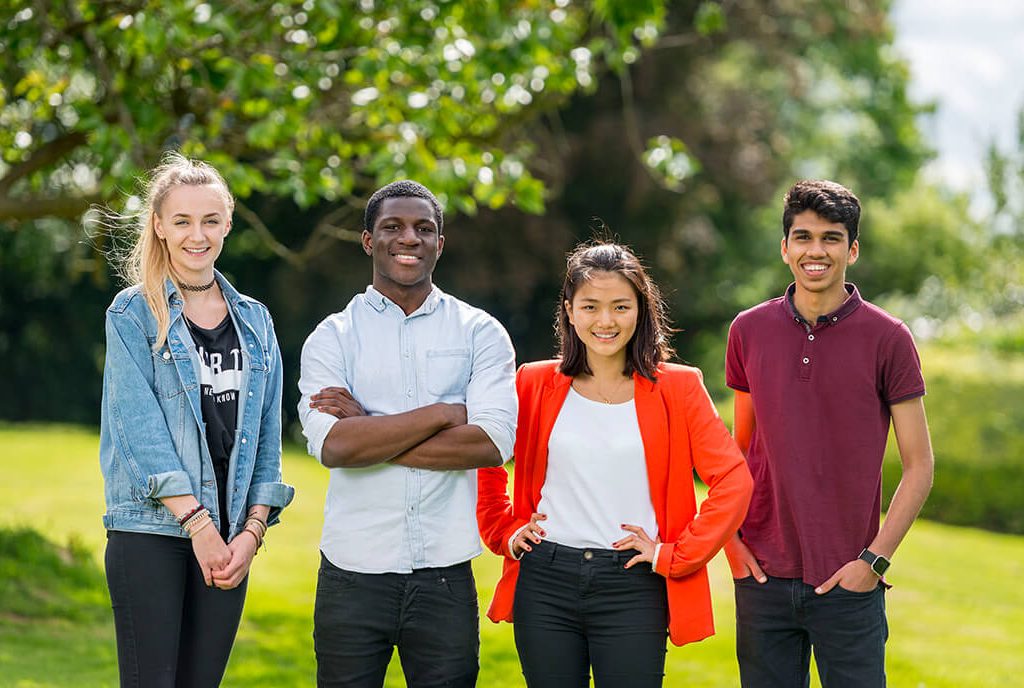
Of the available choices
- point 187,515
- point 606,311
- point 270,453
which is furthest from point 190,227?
point 606,311

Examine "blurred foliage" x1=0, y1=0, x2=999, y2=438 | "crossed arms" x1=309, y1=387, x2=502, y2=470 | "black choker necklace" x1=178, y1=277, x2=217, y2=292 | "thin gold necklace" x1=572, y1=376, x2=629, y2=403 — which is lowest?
"crossed arms" x1=309, y1=387, x2=502, y2=470

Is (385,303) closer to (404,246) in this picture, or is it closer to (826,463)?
(404,246)

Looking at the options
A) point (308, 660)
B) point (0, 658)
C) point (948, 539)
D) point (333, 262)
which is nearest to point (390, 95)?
point (308, 660)

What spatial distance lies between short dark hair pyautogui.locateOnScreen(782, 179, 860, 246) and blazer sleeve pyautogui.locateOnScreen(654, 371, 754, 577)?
0.66m

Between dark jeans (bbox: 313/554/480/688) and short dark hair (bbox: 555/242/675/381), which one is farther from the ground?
short dark hair (bbox: 555/242/675/381)

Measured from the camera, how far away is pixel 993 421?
46.8ft

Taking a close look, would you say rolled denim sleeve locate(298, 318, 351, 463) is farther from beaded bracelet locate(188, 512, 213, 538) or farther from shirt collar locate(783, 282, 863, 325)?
shirt collar locate(783, 282, 863, 325)

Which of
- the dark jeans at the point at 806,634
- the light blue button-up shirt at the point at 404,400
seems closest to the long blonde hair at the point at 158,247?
the light blue button-up shirt at the point at 404,400

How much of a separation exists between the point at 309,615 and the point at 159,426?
5135mm

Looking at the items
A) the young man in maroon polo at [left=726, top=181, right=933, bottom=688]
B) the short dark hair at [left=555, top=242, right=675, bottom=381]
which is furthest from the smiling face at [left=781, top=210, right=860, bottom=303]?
the short dark hair at [left=555, top=242, right=675, bottom=381]

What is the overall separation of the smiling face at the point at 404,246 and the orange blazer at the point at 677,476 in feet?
1.74

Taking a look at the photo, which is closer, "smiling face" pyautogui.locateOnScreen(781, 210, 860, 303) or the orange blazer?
the orange blazer

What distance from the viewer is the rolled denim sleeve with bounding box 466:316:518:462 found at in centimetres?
362

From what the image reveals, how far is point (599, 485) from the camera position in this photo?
3.66 m
